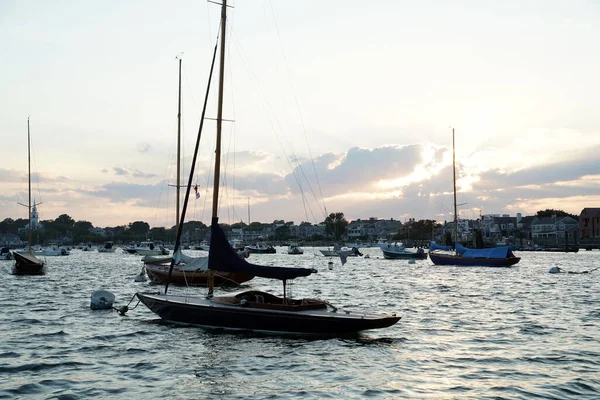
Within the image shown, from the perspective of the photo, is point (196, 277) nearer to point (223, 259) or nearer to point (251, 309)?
point (223, 259)

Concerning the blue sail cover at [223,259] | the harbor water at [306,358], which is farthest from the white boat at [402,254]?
the blue sail cover at [223,259]

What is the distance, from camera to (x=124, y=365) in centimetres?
1891

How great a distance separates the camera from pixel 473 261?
83812 mm

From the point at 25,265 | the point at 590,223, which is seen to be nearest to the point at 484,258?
the point at 25,265

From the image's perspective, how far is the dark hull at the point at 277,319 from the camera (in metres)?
22.6

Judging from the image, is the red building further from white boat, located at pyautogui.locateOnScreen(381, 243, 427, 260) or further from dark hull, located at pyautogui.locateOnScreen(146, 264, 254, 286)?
dark hull, located at pyautogui.locateOnScreen(146, 264, 254, 286)

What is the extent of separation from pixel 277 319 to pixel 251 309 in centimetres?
111

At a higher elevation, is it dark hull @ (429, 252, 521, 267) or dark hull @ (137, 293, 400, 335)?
dark hull @ (137, 293, 400, 335)

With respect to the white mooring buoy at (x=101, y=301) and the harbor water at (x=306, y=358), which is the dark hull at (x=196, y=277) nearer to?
the white mooring buoy at (x=101, y=301)

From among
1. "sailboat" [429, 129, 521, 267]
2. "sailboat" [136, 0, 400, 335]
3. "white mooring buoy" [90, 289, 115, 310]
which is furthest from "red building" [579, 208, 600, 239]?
"sailboat" [136, 0, 400, 335]

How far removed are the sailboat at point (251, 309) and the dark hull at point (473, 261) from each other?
62581 millimetres

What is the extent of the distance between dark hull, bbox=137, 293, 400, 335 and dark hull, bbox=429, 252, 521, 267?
2483 inches

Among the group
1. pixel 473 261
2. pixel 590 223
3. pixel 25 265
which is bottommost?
pixel 473 261

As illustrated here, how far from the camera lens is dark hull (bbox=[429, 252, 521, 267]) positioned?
8144 cm
